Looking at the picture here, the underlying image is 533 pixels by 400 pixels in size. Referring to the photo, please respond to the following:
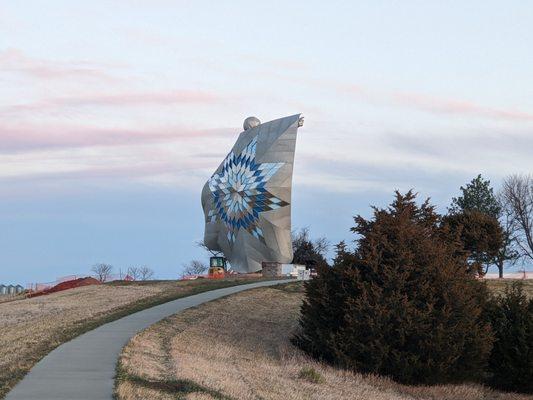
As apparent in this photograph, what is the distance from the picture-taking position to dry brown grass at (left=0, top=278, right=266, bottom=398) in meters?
21.9

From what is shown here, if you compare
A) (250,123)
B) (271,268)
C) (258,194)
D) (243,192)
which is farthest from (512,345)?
(250,123)

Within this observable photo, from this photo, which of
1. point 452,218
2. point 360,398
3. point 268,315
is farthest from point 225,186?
point 360,398

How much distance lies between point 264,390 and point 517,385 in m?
11.9

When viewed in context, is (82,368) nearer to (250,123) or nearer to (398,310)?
(398,310)

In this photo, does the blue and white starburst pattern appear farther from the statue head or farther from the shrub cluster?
the shrub cluster

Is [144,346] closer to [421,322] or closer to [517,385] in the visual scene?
[421,322]

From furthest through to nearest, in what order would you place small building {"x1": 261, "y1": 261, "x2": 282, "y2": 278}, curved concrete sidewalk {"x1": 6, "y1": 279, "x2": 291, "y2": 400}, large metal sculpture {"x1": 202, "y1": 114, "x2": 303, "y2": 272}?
small building {"x1": 261, "y1": 261, "x2": 282, "y2": 278}, large metal sculpture {"x1": 202, "y1": 114, "x2": 303, "y2": 272}, curved concrete sidewalk {"x1": 6, "y1": 279, "x2": 291, "y2": 400}

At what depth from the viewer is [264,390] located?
1991 centimetres

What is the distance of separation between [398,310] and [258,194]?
32.6m

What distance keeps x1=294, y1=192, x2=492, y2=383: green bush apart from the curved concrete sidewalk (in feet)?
20.6

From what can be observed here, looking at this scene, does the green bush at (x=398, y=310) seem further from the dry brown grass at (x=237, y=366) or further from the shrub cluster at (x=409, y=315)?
the dry brown grass at (x=237, y=366)

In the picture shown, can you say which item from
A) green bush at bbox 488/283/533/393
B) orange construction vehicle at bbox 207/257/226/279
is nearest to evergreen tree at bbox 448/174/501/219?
orange construction vehicle at bbox 207/257/226/279

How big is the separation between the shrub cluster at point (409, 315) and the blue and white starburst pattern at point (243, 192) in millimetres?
28715

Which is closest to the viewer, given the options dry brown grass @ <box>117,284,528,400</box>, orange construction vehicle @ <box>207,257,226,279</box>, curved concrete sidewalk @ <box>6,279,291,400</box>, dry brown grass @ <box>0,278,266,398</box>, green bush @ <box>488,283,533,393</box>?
curved concrete sidewalk @ <box>6,279,291,400</box>
